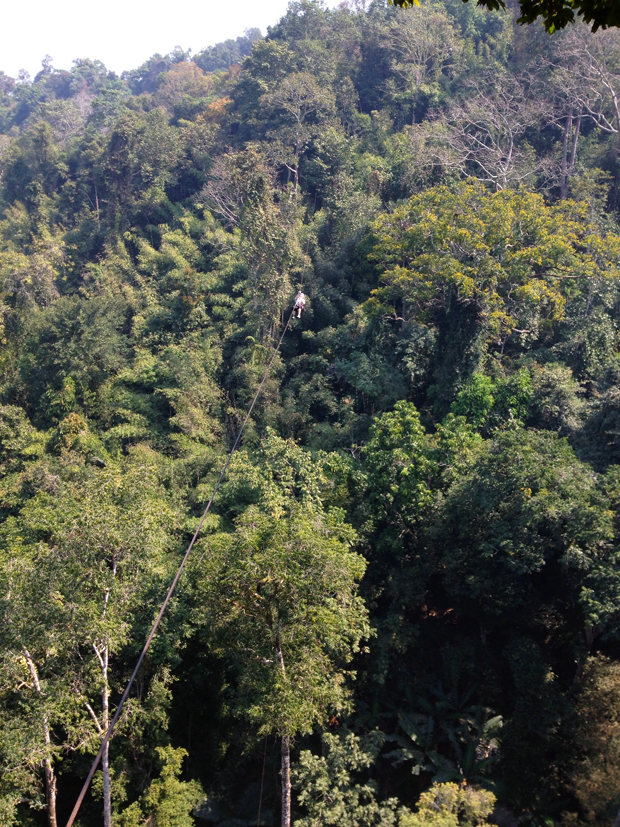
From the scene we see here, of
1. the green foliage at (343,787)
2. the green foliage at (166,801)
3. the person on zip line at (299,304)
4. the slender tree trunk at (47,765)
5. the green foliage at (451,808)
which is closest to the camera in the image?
the green foliage at (451,808)

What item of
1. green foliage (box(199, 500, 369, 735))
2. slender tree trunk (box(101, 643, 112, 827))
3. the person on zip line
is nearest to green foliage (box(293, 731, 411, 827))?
green foliage (box(199, 500, 369, 735))

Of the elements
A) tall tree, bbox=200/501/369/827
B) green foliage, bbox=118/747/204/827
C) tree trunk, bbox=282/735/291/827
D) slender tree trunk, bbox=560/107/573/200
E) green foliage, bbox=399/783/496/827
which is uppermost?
slender tree trunk, bbox=560/107/573/200

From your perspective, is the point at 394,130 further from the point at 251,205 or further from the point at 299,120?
the point at 251,205

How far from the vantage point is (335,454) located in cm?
1334

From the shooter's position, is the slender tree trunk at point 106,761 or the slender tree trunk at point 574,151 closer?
the slender tree trunk at point 106,761

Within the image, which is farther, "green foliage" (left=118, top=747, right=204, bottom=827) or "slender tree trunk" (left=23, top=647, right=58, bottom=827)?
"green foliage" (left=118, top=747, right=204, bottom=827)

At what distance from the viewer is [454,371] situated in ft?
51.1

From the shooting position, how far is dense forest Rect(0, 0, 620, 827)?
9258 millimetres

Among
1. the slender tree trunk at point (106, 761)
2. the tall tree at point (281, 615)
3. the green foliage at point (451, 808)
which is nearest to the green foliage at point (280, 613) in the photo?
the tall tree at point (281, 615)

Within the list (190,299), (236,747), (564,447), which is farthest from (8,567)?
(190,299)

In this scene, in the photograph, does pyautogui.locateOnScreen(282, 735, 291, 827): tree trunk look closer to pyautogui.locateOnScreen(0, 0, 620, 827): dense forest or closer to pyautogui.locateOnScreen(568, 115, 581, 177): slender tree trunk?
pyautogui.locateOnScreen(0, 0, 620, 827): dense forest

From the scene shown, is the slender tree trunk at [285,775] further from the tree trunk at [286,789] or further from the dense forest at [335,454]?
the dense forest at [335,454]

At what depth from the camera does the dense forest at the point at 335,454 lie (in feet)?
30.4

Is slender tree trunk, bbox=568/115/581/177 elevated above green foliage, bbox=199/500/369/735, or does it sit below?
above
